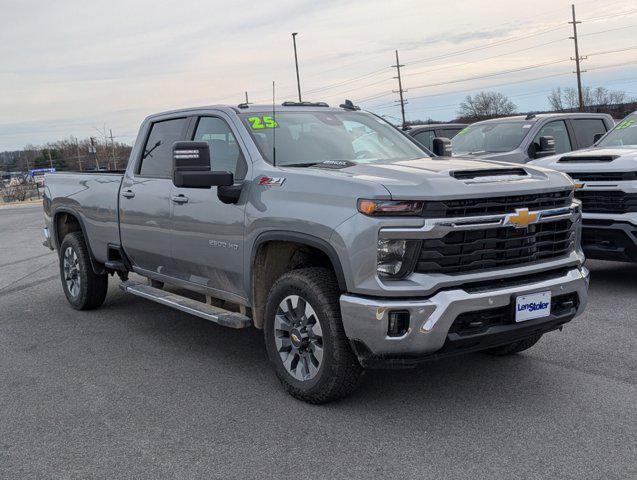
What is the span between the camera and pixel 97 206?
702cm

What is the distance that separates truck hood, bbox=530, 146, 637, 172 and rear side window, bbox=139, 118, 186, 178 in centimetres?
417

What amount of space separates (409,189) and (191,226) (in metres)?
2.13

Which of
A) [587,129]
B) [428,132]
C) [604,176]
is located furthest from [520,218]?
[428,132]

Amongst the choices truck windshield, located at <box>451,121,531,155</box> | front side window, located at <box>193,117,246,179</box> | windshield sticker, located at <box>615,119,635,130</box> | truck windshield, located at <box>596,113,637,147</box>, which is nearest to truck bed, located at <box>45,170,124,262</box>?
front side window, located at <box>193,117,246,179</box>

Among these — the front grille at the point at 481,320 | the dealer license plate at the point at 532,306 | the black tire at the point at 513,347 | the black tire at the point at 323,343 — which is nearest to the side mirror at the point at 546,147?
the black tire at the point at 513,347

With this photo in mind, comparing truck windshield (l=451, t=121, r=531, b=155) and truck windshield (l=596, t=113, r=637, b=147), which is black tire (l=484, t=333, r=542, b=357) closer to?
truck windshield (l=596, t=113, r=637, b=147)

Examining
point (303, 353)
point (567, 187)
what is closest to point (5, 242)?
point (303, 353)

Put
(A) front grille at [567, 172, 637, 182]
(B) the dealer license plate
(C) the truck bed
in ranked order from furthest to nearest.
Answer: (A) front grille at [567, 172, 637, 182]
(C) the truck bed
(B) the dealer license plate

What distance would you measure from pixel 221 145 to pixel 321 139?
2.60 feet

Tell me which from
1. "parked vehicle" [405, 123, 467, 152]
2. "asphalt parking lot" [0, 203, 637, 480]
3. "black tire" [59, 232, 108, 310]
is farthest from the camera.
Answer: "parked vehicle" [405, 123, 467, 152]

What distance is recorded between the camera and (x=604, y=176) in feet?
23.7

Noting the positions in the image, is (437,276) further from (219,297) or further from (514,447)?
(219,297)

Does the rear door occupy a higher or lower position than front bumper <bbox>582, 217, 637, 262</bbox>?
higher

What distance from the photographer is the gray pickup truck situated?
3.97m
